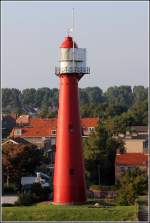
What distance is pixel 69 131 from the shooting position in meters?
27.1

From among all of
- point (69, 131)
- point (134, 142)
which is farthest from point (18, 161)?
point (134, 142)

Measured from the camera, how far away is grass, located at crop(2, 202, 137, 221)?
79.1 ft

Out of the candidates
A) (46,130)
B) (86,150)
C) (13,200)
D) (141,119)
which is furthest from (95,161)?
(141,119)

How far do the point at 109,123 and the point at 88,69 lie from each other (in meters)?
21.5

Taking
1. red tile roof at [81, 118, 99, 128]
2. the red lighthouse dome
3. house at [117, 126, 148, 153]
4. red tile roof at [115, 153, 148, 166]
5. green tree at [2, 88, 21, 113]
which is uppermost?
green tree at [2, 88, 21, 113]

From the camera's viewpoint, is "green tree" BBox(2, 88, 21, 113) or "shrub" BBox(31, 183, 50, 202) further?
"green tree" BBox(2, 88, 21, 113)

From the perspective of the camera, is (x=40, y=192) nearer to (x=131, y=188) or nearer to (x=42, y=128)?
(x=131, y=188)

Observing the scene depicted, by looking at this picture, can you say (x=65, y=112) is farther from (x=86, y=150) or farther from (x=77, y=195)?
(x=86, y=150)

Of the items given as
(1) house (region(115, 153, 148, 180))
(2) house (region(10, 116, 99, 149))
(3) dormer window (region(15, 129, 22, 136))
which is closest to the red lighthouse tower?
(1) house (region(115, 153, 148, 180))

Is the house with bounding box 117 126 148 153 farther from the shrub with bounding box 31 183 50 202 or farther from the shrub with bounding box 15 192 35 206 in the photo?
the shrub with bounding box 15 192 35 206

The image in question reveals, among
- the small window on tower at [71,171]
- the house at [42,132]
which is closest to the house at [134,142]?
the house at [42,132]

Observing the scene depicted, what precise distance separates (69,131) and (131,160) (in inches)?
483

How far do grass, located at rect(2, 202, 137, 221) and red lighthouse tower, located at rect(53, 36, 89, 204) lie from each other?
214 cm

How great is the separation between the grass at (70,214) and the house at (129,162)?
11.3m
